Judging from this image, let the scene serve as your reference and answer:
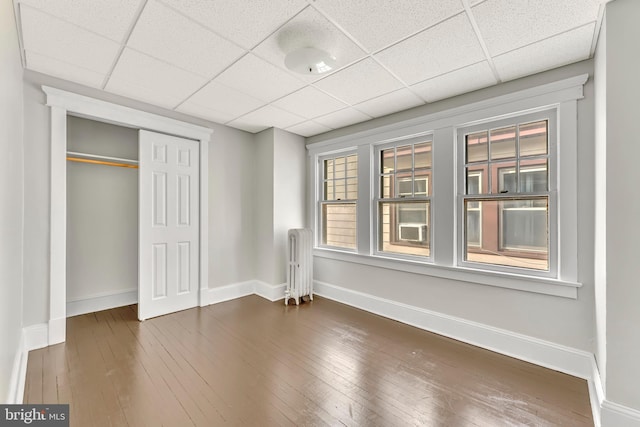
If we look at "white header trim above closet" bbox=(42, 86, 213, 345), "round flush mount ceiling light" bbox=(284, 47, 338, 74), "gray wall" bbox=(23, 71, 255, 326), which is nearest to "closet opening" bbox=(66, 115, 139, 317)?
"white header trim above closet" bbox=(42, 86, 213, 345)

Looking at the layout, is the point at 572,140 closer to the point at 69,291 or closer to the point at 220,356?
the point at 220,356

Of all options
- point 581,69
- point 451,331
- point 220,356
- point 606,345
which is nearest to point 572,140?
point 581,69

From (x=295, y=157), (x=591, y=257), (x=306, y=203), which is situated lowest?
(x=591, y=257)

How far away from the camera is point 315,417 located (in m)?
1.79

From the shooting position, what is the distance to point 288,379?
2199 mm

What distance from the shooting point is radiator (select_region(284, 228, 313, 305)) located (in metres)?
3.98

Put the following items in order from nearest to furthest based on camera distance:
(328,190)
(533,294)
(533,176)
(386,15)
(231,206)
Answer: (386,15) < (533,294) < (533,176) < (231,206) < (328,190)

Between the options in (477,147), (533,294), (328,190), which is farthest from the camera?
(328,190)

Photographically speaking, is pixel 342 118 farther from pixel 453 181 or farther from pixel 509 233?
pixel 509 233

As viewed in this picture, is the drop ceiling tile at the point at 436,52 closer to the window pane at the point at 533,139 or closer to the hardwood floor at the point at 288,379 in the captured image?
the window pane at the point at 533,139

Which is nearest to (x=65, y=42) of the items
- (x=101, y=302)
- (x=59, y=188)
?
(x=59, y=188)

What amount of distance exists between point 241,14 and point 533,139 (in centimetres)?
276
